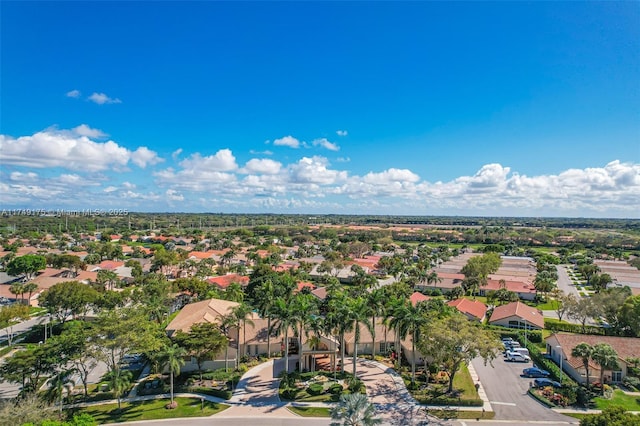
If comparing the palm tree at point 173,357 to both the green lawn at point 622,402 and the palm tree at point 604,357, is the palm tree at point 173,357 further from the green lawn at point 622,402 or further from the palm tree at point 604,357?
the palm tree at point 604,357

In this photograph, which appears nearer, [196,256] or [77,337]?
[77,337]

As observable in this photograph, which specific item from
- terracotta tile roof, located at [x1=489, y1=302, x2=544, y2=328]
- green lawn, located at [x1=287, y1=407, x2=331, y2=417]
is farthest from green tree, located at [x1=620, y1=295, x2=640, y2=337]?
green lawn, located at [x1=287, y1=407, x2=331, y2=417]

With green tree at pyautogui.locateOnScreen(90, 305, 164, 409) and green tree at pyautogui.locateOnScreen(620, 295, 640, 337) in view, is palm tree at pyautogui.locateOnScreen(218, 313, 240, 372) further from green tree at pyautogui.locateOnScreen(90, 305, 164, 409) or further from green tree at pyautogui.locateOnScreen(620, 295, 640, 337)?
green tree at pyautogui.locateOnScreen(620, 295, 640, 337)

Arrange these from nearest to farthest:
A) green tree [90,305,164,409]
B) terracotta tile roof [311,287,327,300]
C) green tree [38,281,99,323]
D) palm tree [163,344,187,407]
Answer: green tree [90,305,164,409]
palm tree [163,344,187,407]
green tree [38,281,99,323]
terracotta tile roof [311,287,327,300]

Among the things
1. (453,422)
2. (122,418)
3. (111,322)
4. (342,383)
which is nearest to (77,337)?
(111,322)

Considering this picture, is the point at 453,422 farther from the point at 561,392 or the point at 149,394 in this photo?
the point at 149,394

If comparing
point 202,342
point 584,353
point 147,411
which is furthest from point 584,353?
point 147,411
